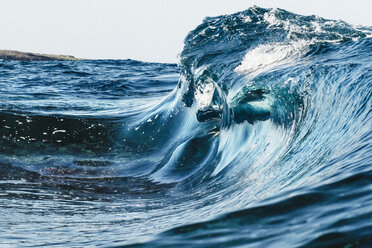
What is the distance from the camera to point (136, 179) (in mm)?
4734

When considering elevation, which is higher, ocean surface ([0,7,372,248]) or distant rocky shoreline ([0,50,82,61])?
distant rocky shoreline ([0,50,82,61])

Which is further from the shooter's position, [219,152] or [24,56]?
[24,56]

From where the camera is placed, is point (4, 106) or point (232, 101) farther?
point (4, 106)

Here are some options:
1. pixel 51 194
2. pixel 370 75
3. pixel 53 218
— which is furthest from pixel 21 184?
pixel 370 75

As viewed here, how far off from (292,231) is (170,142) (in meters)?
4.62

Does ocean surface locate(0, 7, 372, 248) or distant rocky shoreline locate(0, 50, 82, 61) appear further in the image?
distant rocky shoreline locate(0, 50, 82, 61)

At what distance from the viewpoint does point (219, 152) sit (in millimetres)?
4793

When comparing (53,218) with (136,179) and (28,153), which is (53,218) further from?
(28,153)

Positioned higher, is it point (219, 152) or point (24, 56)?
point (24, 56)

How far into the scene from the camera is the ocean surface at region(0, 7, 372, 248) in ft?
5.02

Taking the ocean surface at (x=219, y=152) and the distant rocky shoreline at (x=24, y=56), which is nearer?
the ocean surface at (x=219, y=152)

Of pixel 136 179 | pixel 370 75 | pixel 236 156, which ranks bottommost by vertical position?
pixel 136 179

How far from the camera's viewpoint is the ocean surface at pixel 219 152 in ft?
5.02

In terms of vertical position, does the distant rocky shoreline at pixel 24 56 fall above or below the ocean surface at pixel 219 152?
above
